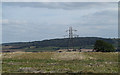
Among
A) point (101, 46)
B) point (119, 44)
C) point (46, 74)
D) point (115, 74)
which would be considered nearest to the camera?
point (46, 74)

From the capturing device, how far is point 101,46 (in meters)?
95.7

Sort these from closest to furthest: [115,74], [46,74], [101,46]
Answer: [46,74]
[115,74]
[101,46]

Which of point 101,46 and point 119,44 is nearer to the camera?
point 101,46

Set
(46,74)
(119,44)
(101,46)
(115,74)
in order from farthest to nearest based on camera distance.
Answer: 1. (119,44)
2. (101,46)
3. (115,74)
4. (46,74)

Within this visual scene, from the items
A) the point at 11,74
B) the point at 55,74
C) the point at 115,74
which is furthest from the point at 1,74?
the point at 115,74

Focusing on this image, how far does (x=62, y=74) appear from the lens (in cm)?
2262

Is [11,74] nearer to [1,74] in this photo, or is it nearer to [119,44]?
[1,74]

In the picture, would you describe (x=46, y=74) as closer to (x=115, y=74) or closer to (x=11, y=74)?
(x=11, y=74)

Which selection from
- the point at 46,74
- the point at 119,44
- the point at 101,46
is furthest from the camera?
the point at 119,44

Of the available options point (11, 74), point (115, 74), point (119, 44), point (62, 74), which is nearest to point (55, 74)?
point (62, 74)

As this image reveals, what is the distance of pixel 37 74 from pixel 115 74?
7.59 m

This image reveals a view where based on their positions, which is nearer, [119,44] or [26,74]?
[26,74]

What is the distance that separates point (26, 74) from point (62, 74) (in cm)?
345

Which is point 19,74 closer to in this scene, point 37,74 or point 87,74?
point 37,74
